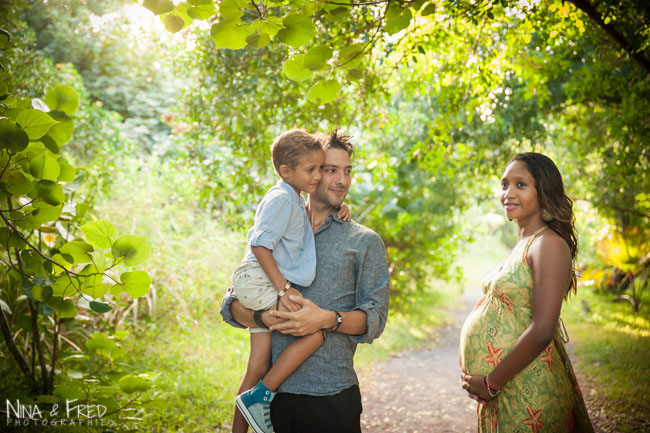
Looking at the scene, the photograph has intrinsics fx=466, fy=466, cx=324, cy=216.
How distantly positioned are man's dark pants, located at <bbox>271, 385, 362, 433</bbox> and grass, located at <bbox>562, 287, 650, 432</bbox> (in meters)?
3.17

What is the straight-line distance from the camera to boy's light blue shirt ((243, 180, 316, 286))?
2.13 meters

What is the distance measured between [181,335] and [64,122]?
362 cm

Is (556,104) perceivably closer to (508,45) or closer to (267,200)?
(508,45)

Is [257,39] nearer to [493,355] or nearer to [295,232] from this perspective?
[295,232]

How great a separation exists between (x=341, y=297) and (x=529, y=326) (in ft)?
2.65

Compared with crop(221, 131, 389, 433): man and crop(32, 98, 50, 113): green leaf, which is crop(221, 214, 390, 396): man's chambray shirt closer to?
crop(221, 131, 389, 433): man

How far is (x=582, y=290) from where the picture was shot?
1001cm

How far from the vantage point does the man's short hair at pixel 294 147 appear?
2.31 m

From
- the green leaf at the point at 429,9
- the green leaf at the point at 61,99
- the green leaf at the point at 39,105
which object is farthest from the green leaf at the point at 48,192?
the green leaf at the point at 429,9

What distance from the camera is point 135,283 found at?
1971 millimetres

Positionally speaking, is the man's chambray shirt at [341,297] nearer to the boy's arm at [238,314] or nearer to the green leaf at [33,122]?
the boy's arm at [238,314]

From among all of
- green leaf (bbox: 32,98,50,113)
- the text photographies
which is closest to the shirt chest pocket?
green leaf (bbox: 32,98,50,113)

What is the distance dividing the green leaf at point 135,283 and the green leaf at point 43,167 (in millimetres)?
556

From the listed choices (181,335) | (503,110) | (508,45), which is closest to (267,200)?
(508,45)
